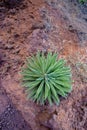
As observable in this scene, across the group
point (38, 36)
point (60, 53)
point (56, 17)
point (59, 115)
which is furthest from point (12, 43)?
point (59, 115)

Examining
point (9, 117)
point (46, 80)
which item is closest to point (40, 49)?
point (46, 80)

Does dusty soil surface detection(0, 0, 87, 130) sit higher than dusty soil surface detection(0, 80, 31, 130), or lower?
higher

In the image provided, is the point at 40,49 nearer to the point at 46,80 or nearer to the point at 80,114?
the point at 46,80

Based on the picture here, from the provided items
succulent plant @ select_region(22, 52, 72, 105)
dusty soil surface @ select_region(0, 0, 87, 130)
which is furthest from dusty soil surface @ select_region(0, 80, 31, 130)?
succulent plant @ select_region(22, 52, 72, 105)

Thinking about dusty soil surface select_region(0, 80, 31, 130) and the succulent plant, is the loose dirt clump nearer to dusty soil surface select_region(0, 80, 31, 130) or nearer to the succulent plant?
the succulent plant

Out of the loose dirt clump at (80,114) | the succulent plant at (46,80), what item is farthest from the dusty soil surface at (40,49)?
the succulent plant at (46,80)

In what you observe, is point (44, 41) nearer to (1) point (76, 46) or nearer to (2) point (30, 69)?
(1) point (76, 46)

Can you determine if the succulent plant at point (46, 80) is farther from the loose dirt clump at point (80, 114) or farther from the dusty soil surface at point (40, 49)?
the loose dirt clump at point (80, 114)
